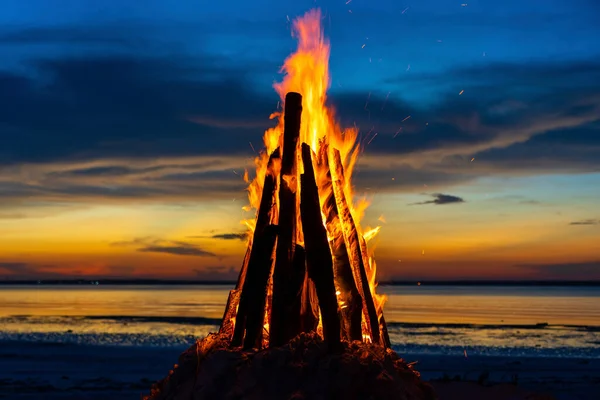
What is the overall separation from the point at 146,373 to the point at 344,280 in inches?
439

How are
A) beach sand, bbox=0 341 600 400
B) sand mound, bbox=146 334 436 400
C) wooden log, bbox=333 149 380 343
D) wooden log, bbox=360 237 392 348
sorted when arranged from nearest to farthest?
sand mound, bbox=146 334 436 400
wooden log, bbox=333 149 380 343
wooden log, bbox=360 237 392 348
beach sand, bbox=0 341 600 400

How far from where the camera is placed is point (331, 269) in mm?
7156

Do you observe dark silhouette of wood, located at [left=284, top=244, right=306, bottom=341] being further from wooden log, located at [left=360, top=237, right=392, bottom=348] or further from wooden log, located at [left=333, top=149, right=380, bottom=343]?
wooden log, located at [left=360, top=237, right=392, bottom=348]

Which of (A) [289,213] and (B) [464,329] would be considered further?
(B) [464,329]

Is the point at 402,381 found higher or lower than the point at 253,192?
lower

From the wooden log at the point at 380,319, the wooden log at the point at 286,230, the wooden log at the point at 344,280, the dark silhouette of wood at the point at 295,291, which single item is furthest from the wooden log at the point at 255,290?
the wooden log at the point at 380,319

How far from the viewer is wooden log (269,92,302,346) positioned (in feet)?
23.6

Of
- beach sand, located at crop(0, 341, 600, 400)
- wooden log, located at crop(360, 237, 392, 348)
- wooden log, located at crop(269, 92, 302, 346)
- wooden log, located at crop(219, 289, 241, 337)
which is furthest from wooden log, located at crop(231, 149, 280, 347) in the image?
beach sand, located at crop(0, 341, 600, 400)

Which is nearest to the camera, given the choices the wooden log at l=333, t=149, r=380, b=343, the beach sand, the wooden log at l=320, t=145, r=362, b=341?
the wooden log at l=320, t=145, r=362, b=341

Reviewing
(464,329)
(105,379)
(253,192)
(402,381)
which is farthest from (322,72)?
(464,329)

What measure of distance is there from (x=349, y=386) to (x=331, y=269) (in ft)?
3.67

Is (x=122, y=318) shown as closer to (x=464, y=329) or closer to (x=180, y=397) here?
(x=464, y=329)

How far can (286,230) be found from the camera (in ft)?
24.3

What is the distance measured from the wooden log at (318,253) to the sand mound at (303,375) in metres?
0.30
